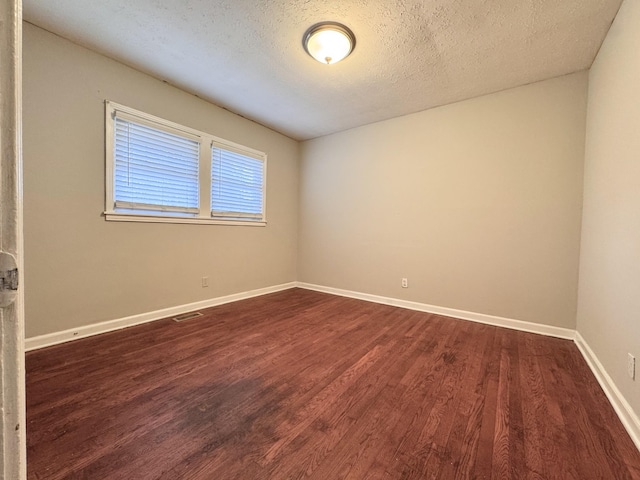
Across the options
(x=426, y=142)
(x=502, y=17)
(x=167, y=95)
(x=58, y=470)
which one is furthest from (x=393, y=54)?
(x=58, y=470)

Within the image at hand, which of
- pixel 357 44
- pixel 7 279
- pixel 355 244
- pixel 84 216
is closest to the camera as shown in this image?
pixel 7 279

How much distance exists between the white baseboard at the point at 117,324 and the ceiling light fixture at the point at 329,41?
3.02 meters

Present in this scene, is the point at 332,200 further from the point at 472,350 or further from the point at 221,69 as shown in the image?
the point at 472,350

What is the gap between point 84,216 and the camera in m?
2.43

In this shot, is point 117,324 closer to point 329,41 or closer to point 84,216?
point 84,216

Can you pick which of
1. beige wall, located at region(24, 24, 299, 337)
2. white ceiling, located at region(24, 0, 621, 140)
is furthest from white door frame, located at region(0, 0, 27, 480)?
beige wall, located at region(24, 24, 299, 337)

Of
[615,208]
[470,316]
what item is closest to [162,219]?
[470,316]

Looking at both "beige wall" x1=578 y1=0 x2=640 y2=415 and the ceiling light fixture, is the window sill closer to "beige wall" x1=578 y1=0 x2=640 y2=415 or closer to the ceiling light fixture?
the ceiling light fixture

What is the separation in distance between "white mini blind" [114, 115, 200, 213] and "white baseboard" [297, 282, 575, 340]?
261 centimetres

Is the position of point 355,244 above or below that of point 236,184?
below

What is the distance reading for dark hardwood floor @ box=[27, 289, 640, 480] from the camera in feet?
3.89

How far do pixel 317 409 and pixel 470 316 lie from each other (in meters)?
2.42

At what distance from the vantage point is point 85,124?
241 cm

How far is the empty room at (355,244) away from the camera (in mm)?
1355
